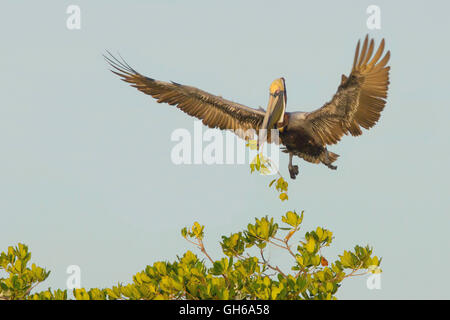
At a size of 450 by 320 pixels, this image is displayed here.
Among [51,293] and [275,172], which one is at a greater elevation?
[275,172]

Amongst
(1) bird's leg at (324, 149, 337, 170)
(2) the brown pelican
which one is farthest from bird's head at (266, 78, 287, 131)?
(1) bird's leg at (324, 149, 337, 170)

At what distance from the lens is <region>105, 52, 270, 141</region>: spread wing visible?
44.3 feet

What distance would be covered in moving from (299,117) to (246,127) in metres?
1.43

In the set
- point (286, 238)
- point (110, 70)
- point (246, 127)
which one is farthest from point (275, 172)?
point (110, 70)

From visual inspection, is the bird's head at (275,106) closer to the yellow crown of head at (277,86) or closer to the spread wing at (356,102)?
the yellow crown of head at (277,86)

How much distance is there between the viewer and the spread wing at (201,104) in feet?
44.3

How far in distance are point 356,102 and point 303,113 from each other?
114 cm

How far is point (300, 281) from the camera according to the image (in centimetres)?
869

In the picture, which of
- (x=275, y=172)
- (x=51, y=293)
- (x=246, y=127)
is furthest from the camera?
(x=246, y=127)

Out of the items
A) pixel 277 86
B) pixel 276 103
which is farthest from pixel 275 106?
pixel 277 86

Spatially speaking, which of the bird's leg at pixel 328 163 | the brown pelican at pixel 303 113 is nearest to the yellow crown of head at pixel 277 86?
the brown pelican at pixel 303 113
